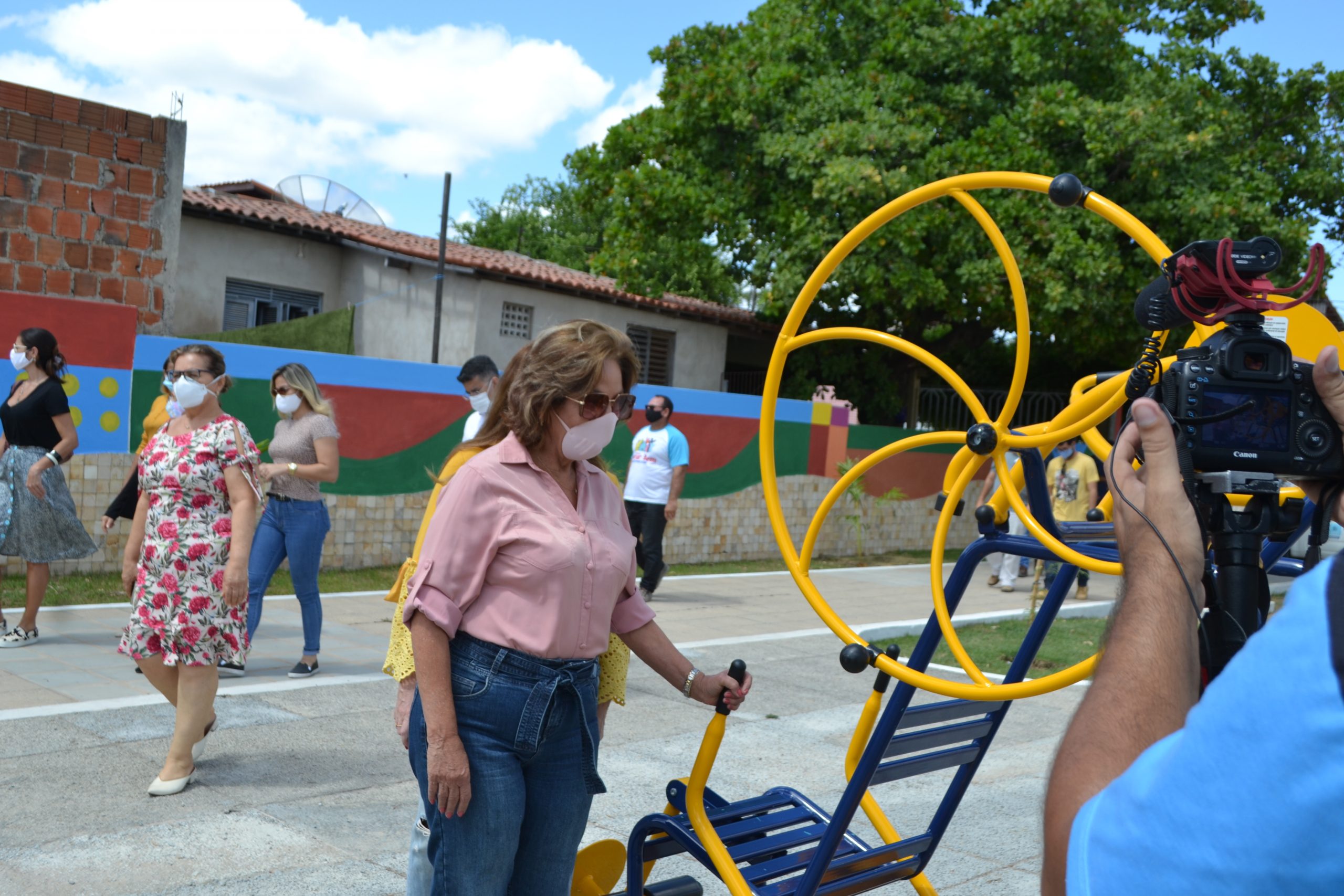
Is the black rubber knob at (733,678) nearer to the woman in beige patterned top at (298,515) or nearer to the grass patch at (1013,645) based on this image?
the woman in beige patterned top at (298,515)

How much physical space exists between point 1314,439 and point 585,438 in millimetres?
1647

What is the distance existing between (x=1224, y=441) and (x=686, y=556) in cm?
1222

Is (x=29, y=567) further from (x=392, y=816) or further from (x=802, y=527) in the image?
(x=802, y=527)

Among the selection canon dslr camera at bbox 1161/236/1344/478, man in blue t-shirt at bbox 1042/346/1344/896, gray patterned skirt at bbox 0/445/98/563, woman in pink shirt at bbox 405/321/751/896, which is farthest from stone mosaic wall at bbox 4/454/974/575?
man in blue t-shirt at bbox 1042/346/1344/896

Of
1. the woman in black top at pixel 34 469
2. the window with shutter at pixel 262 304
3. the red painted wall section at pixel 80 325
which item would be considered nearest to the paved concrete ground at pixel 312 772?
the woman in black top at pixel 34 469

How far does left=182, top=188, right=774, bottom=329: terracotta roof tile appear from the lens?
56.4 feet

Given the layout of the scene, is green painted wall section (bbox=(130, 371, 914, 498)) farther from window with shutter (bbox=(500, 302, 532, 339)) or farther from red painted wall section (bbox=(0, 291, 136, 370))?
window with shutter (bbox=(500, 302, 532, 339))

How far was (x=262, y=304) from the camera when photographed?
17906 mm

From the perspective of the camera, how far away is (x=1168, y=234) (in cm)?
1625

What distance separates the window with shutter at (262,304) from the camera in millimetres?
17375

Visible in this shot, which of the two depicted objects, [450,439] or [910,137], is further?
[910,137]

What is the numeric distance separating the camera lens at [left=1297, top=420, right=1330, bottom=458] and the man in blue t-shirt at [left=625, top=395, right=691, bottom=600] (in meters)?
8.49

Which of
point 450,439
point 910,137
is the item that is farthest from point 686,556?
point 910,137

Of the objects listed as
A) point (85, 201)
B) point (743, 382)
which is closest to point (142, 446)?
point (85, 201)
